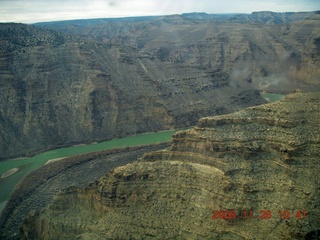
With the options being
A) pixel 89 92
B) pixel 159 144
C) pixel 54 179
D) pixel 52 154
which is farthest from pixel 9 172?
pixel 159 144

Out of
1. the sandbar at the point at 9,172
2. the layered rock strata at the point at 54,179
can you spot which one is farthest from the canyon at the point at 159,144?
the sandbar at the point at 9,172

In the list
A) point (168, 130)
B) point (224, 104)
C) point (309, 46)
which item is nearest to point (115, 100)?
point (168, 130)

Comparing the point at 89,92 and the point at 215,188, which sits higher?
the point at 215,188

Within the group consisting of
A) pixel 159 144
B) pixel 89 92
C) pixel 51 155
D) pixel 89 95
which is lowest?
pixel 51 155

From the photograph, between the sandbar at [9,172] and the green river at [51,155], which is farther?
the sandbar at [9,172]

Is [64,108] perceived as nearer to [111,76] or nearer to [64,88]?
[64,88]

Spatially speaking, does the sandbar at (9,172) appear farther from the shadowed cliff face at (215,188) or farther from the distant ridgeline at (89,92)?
the shadowed cliff face at (215,188)

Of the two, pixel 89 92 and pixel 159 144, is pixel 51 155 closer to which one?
pixel 89 92
